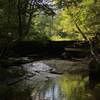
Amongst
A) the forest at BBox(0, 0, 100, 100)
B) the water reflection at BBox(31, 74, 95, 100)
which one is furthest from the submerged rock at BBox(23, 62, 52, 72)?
the water reflection at BBox(31, 74, 95, 100)

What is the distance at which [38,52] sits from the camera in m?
28.4

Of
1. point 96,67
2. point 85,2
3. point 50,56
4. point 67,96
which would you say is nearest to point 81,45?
point 50,56

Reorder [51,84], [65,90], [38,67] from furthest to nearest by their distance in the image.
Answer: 1. [38,67]
2. [51,84]
3. [65,90]

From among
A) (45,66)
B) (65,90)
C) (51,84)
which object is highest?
(65,90)

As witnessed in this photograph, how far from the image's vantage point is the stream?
12.5 m

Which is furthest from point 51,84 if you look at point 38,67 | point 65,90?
point 38,67

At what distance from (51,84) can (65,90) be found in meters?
1.76

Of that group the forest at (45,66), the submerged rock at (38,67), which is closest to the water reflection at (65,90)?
the forest at (45,66)

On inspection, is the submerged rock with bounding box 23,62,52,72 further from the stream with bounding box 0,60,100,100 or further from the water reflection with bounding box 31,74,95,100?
the water reflection with bounding box 31,74,95,100

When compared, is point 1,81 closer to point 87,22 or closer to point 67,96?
point 67,96

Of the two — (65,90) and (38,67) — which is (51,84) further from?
→ (38,67)

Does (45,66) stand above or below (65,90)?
below

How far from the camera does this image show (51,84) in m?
15.6

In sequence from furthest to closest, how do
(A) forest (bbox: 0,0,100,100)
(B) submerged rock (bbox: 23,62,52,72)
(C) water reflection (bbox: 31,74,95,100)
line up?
(B) submerged rock (bbox: 23,62,52,72), (A) forest (bbox: 0,0,100,100), (C) water reflection (bbox: 31,74,95,100)
